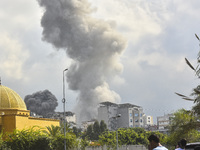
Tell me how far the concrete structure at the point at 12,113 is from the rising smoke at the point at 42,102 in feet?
334

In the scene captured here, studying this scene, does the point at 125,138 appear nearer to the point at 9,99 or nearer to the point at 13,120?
the point at 9,99

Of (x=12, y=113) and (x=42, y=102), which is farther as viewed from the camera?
(x=42, y=102)

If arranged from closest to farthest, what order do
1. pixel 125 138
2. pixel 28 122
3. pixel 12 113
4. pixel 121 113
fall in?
pixel 12 113 < pixel 28 122 < pixel 125 138 < pixel 121 113

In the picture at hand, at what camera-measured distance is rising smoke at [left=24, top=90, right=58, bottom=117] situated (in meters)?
162

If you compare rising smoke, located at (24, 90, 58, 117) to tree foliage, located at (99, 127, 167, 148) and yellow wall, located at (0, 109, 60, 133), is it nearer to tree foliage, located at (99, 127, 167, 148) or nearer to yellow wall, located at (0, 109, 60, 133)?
tree foliage, located at (99, 127, 167, 148)

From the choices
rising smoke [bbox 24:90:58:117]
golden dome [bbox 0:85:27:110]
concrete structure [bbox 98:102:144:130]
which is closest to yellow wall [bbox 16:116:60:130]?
golden dome [bbox 0:85:27:110]

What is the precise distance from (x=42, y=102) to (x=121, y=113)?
35871mm

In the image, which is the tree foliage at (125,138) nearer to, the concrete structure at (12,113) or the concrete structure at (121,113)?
the concrete structure at (12,113)

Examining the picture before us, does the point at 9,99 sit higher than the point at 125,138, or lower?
higher

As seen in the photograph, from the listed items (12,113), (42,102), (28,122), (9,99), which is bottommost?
(28,122)

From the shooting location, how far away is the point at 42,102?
166 metres

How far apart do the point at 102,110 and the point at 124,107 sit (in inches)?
392

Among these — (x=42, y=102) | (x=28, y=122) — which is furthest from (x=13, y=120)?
(x=42, y=102)

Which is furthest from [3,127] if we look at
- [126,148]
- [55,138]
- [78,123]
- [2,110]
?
[78,123]
